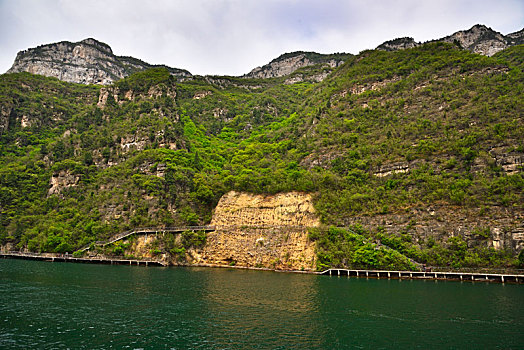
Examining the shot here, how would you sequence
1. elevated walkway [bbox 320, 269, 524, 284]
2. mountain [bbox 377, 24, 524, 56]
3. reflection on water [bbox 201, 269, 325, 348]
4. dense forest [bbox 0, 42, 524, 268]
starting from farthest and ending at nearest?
mountain [bbox 377, 24, 524, 56] → dense forest [bbox 0, 42, 524, 268] → elevated walkway [bbox 320, 269, 524, 284] → reflection on water [bbox 201, 269, 325, 348]

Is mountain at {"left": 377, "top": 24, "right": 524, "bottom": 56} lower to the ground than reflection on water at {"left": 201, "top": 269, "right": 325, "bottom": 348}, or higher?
higher

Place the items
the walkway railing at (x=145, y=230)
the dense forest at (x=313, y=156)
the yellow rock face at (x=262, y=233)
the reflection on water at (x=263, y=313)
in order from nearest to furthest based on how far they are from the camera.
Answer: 1. the reflection on water at (x=263, y=313)
2. the dense forest at (x=313, y=156)
3. the yellow rock face at (x=262, y=233)
4. the walkway railing at (x=145, y=230)

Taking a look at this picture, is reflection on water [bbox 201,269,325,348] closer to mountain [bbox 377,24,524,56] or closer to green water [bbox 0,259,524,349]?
green water [bbox 0,259,524,349]

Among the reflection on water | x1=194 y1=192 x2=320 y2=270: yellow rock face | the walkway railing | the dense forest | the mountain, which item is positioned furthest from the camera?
the mountain

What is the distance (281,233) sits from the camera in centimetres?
7106

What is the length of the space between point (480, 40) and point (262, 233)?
173 metres

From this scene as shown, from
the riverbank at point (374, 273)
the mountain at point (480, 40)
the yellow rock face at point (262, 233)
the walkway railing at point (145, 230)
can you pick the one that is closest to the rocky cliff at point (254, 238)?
the yellow rock face at point (262, 233)

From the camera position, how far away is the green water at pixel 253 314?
24.8 m

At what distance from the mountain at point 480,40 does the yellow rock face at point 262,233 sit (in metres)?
140

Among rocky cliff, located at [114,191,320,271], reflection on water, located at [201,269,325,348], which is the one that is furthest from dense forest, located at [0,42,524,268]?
reflection on water, located at [201,269,325,348]

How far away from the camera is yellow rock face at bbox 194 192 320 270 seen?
6800cm

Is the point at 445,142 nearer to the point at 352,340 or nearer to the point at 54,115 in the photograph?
the point at 352,340

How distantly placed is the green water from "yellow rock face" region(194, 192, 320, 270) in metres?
17.3

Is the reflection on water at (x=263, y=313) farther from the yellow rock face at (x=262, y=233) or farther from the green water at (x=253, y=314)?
the yellow rock face at (x=262, y=233)
